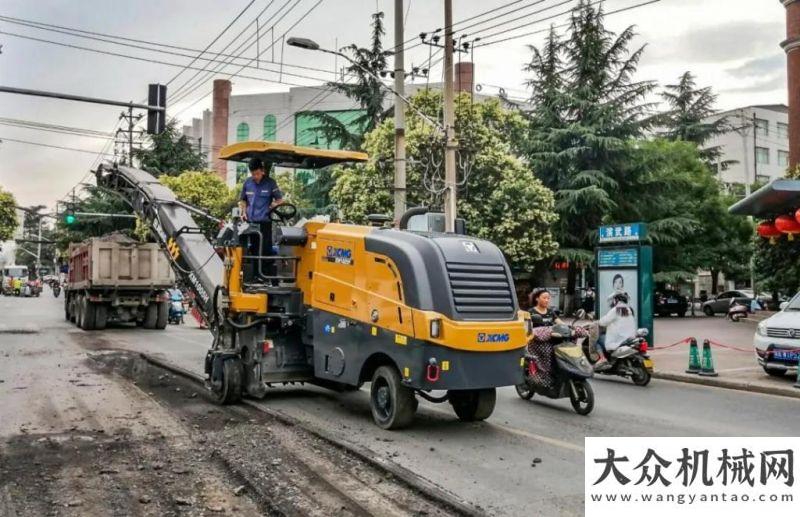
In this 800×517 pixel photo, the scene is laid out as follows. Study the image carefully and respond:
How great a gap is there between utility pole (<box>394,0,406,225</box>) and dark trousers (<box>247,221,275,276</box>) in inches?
288

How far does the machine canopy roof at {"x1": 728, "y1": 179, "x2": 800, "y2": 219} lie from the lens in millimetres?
13875

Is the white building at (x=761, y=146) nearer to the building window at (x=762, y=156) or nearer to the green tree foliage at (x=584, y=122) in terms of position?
the building window at (x=762, y=156)

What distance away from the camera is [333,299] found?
8.70 metres

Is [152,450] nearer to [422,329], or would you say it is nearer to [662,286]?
[422,329]

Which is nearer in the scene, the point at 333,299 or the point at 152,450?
the point at 152,450

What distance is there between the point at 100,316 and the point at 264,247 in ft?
51.2

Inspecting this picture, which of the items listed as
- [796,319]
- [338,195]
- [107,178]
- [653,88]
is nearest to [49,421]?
[107,178]

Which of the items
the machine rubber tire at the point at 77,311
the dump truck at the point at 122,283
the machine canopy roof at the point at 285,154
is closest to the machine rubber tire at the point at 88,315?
the dump truck at the point at 122,283

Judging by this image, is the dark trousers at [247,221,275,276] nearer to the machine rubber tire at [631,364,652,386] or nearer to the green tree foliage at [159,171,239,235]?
the machine rubber tire at [631,364,652,386]

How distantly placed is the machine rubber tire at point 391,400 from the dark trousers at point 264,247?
108 inches

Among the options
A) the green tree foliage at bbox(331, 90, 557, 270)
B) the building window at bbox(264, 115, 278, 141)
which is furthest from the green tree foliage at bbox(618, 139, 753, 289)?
the building window at bbox(264, 115, 278, 141)

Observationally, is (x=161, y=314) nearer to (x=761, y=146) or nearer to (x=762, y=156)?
(x=761, y=146)

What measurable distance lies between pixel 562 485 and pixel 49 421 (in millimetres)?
6104

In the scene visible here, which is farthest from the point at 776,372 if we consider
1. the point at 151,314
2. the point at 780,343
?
the point at 151,314
